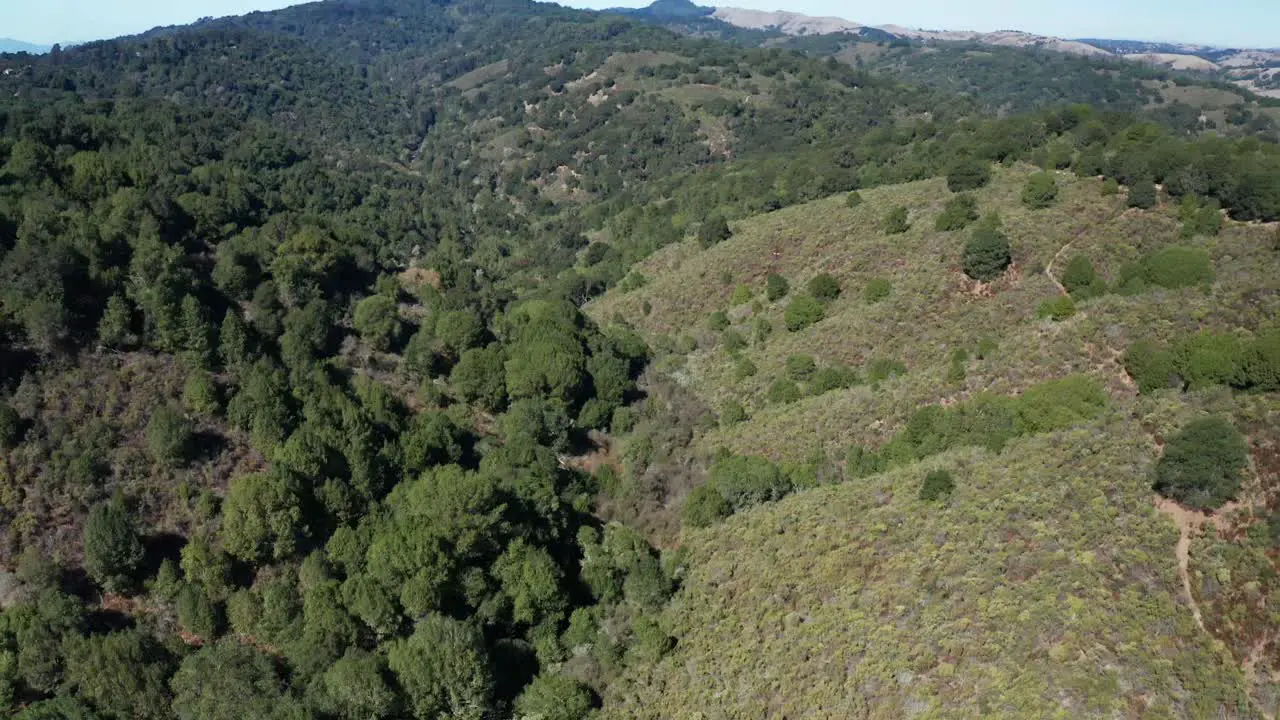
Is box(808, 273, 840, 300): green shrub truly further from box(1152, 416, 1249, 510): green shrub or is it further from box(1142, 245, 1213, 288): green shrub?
box(1152, 416, 1249, 510): green shrub

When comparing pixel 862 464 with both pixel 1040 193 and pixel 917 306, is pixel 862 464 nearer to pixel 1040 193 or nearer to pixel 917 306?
pixel 917 306

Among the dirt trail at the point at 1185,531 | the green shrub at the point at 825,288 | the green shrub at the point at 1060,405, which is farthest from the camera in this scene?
the green shrub at the point at 825,288

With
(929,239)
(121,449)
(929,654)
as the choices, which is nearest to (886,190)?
(929,239)

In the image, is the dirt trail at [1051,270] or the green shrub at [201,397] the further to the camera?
the dirt trail at [1051,270]

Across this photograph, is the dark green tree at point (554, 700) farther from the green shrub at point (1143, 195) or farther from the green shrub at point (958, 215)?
the green shrub at point (1143, 195)

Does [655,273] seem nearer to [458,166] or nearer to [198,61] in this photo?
[458,166]

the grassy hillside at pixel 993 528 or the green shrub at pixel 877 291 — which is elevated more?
the green shrub at pixel 877 291

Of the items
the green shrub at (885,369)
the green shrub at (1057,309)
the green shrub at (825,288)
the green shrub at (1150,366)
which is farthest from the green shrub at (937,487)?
the green shrub at (825,288)

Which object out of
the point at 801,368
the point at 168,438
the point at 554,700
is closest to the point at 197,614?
the point at 168,438
